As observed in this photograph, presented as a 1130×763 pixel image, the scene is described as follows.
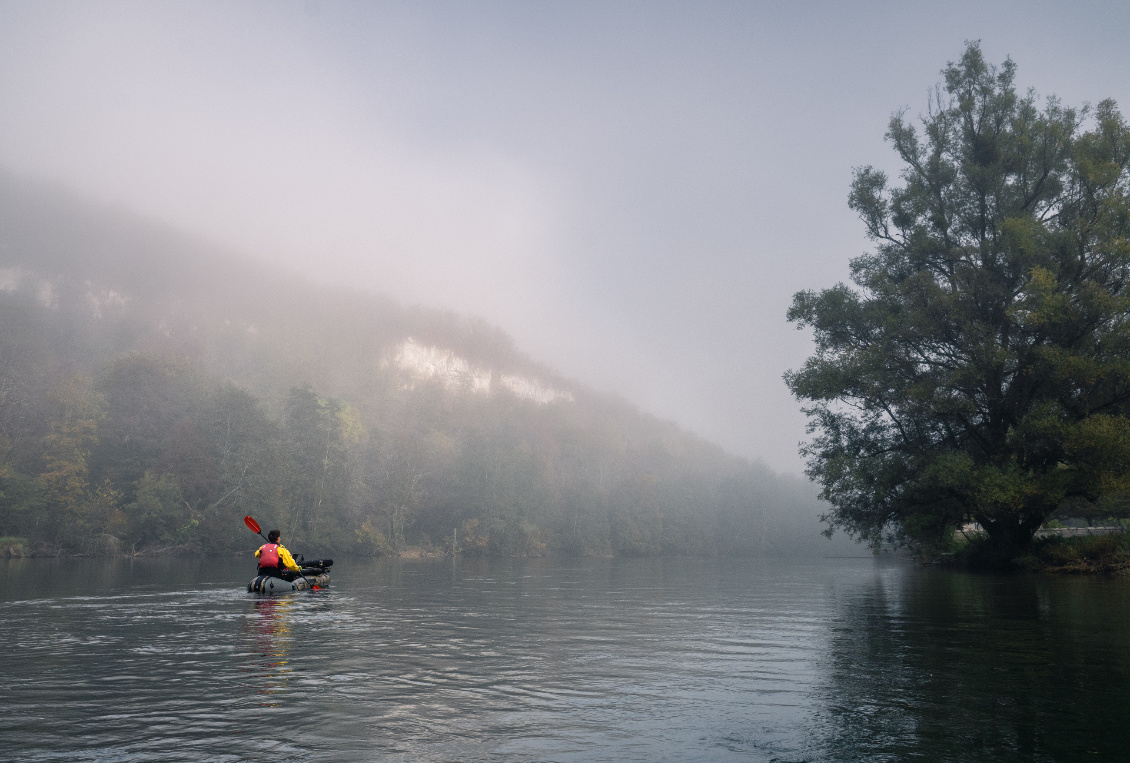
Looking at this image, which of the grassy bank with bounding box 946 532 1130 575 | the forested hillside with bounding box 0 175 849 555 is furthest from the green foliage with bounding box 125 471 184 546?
the grassy bank with bounding box 946 532 1130 575

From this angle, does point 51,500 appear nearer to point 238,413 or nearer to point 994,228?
point 238,413

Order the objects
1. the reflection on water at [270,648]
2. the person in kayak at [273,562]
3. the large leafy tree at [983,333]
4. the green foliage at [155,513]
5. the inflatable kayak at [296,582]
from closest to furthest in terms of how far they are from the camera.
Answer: the reflection on water at [270,648], the inflatable kayak at [296,582], the person in kayak at [273,562], the large leafy tree at [983,333], the green foliage at [155,513]

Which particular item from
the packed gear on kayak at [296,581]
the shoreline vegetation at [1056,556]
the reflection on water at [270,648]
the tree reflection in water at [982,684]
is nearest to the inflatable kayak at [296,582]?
the packed gear on kayak at [296,581]

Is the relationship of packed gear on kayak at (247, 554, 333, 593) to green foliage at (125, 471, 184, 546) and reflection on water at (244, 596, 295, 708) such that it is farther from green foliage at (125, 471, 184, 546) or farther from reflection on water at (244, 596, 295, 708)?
green foliage at (125, 471, 184, 546)

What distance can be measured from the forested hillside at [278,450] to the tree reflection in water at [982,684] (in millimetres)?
75280

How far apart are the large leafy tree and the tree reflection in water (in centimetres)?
Answer: 1577

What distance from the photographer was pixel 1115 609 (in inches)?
710

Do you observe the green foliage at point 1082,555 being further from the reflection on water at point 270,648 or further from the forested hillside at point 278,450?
the forested hillside at point 278,450

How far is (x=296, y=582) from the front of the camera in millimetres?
23750

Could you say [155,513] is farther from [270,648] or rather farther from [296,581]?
[270,648]

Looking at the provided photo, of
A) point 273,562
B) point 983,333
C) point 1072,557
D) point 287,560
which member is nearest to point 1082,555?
point 1072,557

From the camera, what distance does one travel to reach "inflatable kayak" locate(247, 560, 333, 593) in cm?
2266

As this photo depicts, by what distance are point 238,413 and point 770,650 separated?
278 ft

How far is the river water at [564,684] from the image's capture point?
22.3 feet
